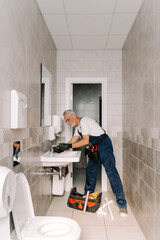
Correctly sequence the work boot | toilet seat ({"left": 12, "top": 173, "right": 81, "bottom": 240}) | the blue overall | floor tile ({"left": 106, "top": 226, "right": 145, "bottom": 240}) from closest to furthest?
toilet seat ({"left": 12, "top": 173, "right": 81, "bottom": 240}), floor tile ({"left": 106, "top": 226, "right": 145, "bottom": 240}), the work boot, the blue overall

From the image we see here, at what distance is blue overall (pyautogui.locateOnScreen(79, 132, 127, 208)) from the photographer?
8.68 ft

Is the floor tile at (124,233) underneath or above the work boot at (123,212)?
underneath

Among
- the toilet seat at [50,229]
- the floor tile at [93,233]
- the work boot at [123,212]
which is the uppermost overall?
the toilet seat at [50,229]

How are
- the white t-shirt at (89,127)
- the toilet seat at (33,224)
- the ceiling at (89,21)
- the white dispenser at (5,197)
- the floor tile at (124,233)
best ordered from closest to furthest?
1. the white dispenser at (5,197)
2. the toilet seat at (33,224)
3. the floor tile at (124,233)
4. the ceiling at (89,21)
5. the white t-shirt at (89,127)

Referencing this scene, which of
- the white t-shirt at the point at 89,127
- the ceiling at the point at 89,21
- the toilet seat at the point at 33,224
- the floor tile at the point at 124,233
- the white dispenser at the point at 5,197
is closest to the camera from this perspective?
the white dispenser at the point at 5,197

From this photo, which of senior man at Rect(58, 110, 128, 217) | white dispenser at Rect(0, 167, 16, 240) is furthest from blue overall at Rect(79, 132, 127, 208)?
white dispenser at Rect(0, 167, 16, 240)

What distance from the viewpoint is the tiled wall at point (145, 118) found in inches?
68.1

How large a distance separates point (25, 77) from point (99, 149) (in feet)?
5.09

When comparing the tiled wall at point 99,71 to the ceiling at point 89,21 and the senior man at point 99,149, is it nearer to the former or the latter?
the ceiling at point 89,21

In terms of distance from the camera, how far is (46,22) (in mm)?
2578

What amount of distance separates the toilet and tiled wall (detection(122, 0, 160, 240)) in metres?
0.82

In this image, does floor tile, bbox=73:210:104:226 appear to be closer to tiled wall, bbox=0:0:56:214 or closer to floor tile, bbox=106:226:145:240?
floor tile, bbox=106:226:145:240

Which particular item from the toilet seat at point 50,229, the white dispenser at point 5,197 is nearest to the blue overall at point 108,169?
the toilet seat at point 50,229

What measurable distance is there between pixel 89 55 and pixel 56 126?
Answer: 1405 mm
